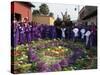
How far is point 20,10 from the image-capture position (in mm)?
2467

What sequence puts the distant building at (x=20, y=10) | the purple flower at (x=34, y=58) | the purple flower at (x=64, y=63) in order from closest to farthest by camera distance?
Result: the distant building at (x=20, y=10) < the purple flower at (x=34, y=58) < the purple flower at (x=64, y=63)

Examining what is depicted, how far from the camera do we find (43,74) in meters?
2.60

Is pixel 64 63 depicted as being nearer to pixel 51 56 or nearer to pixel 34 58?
pixel 51 56

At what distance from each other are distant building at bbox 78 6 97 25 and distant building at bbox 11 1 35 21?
562mm

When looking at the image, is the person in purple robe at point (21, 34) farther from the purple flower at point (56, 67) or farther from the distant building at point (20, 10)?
the purple flower at point (56, 67)

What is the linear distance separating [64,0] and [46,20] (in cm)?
29

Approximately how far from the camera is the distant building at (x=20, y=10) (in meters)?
2.45

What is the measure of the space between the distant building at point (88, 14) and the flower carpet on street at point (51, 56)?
27 cm

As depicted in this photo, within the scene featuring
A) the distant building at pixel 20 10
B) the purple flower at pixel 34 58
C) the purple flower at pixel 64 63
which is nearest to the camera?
the distant building at pixel 20 10

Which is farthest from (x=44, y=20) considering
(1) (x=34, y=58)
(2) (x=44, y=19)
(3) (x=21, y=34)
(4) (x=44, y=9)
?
(1) (x=34, y=58)

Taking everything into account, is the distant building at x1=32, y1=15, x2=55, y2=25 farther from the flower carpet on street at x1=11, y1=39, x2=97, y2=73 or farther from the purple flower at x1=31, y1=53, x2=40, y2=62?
the purple flower at x1=31, y1=53, x2=40, y2=62

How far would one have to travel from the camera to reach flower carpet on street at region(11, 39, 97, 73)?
8.28 feet

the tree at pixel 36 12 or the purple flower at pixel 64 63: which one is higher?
the tree at pixel 36 12

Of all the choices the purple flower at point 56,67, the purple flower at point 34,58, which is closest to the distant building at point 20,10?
the purple flower at point 34,58
